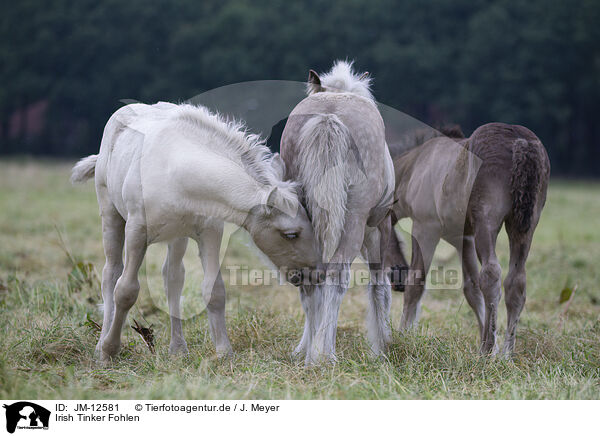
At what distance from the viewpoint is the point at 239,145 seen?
11.9 ft

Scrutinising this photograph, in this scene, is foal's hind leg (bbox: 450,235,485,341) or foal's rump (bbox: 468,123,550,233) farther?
foal's hind leg (bbox: 450,235,485,341)

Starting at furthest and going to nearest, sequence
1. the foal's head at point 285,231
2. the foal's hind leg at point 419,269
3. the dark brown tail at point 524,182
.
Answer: the foal's hind leg at point 419,269 → the dark brown tail at point 524,182 → the foal's head at point 285,231

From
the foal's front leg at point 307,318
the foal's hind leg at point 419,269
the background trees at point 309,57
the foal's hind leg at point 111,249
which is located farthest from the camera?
the background trees at point 309,57

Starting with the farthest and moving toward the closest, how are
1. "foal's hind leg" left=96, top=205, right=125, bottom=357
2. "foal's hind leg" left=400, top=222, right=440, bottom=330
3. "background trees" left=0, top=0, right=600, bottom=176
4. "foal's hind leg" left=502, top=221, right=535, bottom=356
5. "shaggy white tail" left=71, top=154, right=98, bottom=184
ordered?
"background trees" left=0, top=0, right=600, bottom=176
"foal's hind leg" left=400, top=222, right=440, bottom=330
"shaggy white tail" left=71, top=154, right=98, bottom=184
"foal's hind leg" left=96, top=205, right=125, bottom=357
"foal's hind leg" left=502, top=221, right=535, bottom=356

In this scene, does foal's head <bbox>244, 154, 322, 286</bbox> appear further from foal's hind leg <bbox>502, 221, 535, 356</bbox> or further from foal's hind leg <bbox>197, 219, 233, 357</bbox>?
foal's hind leg <bbox>502, 221, 535, 356</bbox>

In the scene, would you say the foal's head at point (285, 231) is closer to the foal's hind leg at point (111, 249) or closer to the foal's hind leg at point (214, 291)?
the foal's hind leg at point (214, 291)

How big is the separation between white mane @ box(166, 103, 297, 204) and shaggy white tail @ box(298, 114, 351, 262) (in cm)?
14

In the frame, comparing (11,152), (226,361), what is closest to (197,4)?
(11,152)

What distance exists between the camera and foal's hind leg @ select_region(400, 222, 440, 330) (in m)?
4.73

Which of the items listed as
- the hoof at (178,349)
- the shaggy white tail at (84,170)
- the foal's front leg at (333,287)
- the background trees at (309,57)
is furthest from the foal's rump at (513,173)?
the background trees at (309,57)

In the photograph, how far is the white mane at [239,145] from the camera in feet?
11.5

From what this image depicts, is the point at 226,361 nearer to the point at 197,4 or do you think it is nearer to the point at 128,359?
the point at 128,359

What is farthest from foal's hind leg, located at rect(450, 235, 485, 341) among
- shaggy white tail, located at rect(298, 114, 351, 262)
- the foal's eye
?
the foal's eye
